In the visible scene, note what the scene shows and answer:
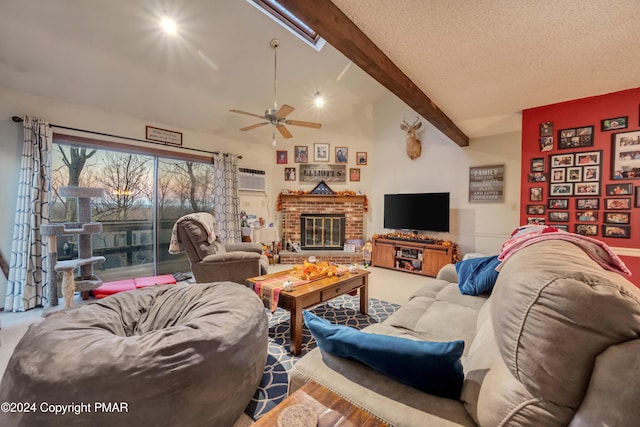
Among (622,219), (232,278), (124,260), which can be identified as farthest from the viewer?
(124,260)

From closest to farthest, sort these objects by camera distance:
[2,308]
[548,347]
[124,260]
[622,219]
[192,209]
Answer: [548,347], [622,219], [2,308], [124,260], [192,209]

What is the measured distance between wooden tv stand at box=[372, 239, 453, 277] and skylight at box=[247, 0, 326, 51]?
3.51 meters

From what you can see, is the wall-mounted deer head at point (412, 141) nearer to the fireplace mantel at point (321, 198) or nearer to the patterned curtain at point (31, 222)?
the fireplace mantel at point (321, 198)

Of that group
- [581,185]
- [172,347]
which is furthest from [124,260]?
[581,185]

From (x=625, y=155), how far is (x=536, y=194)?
71cm

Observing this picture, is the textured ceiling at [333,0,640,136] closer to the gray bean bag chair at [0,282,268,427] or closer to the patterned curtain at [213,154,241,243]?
the gray bean bag chair at [0,282,268,427]

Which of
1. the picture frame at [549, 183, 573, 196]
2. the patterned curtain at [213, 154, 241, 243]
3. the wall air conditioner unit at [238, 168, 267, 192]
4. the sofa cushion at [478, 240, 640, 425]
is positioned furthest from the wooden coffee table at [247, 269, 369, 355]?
the wall air conditioner unit at [238, 168, 267, 192]

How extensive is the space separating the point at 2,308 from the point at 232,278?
8.28ft

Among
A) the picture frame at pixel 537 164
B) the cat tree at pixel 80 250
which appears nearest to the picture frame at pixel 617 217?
the picture frame at pixel 537 164

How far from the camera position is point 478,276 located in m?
2.19

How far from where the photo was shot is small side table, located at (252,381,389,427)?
30.1 inches

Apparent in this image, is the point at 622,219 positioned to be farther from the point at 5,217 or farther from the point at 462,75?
the point at 5,217

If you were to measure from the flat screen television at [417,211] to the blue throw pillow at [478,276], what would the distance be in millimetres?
2235

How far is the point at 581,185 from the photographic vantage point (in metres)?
2.58
